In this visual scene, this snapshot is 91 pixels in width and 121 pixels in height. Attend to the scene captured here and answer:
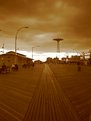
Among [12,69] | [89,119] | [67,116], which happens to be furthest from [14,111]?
[12,69]

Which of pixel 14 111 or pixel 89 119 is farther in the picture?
pixel 14 111

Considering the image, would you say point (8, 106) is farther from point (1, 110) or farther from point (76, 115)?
point (76, 115)

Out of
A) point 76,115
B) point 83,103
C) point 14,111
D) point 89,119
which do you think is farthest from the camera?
point 83,103

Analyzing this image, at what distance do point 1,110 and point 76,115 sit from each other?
314 centimetres

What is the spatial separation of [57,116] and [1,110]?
98.1 inches

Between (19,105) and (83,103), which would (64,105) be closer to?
(83,103)

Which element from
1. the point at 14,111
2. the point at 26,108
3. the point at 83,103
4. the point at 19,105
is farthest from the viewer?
the point at 83,103

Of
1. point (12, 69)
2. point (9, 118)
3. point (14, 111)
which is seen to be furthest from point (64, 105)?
point (12, 69)

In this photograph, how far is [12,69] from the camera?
4141 cm

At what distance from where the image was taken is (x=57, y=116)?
6.89 metres

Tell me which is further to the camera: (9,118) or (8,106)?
(8,106)

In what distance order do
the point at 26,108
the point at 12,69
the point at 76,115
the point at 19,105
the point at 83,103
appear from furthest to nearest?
the point at 12,69 < the point at 83,103 < the point at 19,105 < the point at 26,108 < the point at 76,115

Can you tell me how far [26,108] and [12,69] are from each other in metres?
34.0

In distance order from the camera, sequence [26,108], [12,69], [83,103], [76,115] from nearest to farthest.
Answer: [76,115] < [26,108] < [83,103] < [12,69]
